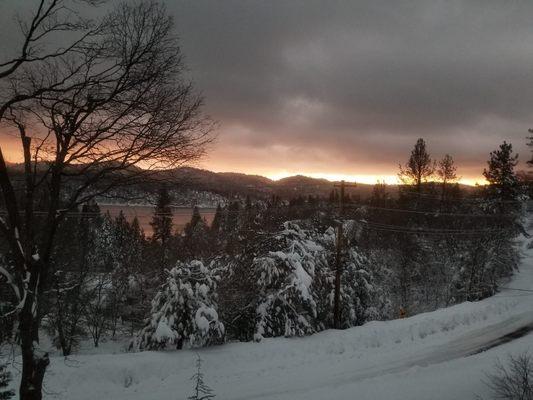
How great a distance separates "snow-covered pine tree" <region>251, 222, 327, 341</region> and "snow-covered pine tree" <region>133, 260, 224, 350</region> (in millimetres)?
2673

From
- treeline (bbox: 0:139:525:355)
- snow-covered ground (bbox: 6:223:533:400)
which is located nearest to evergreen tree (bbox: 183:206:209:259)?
treeline (bbox: 0:139:525:355)

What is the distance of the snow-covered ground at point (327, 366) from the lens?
1062 centimetres

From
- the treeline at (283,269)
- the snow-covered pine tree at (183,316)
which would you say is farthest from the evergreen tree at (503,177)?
the snow-covered pine tree at (183,316)

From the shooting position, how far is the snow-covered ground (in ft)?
34.8

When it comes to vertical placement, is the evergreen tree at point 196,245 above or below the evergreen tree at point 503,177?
below

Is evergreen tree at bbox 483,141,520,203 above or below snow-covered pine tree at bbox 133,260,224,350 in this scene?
above

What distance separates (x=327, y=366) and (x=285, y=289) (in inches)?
209

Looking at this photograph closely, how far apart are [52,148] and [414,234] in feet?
130

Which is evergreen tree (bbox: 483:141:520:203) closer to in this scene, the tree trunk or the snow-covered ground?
the snow-covered ground

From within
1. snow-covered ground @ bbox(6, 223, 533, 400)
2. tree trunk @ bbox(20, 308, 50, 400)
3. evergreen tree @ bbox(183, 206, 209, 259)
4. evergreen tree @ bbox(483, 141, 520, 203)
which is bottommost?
snow-covered ground @ bbox(6, 223, 533, 400)

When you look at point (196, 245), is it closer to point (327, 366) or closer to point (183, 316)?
point (183, 316)

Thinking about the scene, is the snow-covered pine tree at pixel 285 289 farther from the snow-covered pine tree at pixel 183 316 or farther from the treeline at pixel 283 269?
the snow-covered pine tree at pixel 183 316

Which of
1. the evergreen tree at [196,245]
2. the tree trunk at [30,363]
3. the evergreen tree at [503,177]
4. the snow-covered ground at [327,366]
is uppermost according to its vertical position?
the evergreen tree at [503,177]

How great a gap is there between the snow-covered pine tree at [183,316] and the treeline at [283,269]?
0.14 ft
